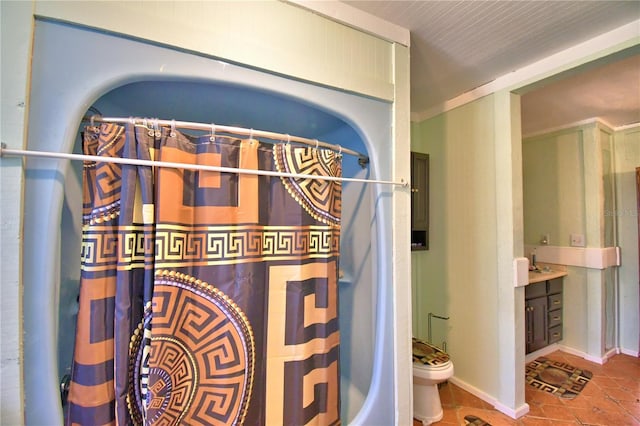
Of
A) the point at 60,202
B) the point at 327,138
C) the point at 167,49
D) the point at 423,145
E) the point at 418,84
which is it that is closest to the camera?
the point at 60,202

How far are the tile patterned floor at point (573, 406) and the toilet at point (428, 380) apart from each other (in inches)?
3.1

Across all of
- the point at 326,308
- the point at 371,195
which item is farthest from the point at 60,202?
the point at 371,195

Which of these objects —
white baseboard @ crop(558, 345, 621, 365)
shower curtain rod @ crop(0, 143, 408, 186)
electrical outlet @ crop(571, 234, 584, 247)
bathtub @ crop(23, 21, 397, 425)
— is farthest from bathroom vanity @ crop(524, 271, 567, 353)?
A: shower curtain rod @ crop(0, 143, 408, 186)

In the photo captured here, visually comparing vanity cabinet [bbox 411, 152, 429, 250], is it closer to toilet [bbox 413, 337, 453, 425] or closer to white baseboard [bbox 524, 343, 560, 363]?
toilet [bbox 413, 337, 453, 425]

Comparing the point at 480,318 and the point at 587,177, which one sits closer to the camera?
the point at 480,318

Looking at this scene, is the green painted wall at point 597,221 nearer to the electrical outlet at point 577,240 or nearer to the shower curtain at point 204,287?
the electrical outlet at point 577,240

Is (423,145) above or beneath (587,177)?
above

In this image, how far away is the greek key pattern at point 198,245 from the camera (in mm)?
854

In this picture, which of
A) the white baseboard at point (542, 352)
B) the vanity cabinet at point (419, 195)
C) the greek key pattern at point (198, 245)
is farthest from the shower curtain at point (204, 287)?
the white baseboard at point (542, 352)

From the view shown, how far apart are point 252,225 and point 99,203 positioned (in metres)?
0.49

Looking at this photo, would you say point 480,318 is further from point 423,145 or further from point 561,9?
point 561,9

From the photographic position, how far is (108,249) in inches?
33.9

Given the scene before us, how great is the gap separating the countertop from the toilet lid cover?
49.9 inches

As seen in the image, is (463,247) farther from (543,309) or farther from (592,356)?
(592,356)
